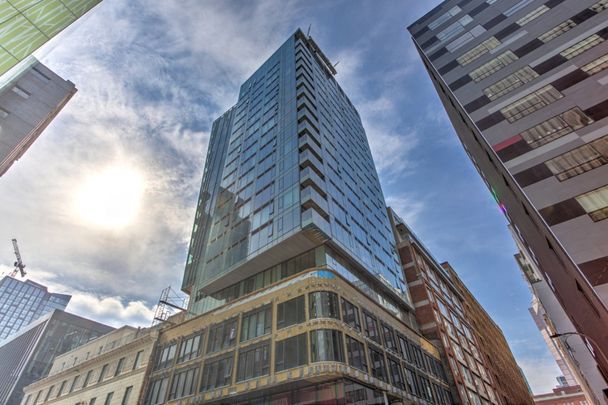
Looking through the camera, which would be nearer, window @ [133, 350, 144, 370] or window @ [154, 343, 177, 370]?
window @ [154, 343, 177, 370]

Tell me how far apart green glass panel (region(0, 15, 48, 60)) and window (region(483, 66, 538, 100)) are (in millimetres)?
34998

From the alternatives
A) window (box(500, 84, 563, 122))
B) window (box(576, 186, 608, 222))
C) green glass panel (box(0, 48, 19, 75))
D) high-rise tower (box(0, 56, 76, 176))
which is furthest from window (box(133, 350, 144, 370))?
window (box(500, 84, 563, 122))

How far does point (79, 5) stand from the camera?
2350 cm

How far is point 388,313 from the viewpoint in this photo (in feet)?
109

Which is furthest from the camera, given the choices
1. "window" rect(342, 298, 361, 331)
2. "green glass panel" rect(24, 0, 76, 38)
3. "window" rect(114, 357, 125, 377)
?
"window" rect(114, 357, 125, 377)

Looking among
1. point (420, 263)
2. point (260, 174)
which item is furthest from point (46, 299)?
point (420, 263)

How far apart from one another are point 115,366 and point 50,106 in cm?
Answer: 5783

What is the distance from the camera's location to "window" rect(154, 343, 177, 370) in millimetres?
32406

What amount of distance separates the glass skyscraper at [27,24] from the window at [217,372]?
1060 inches

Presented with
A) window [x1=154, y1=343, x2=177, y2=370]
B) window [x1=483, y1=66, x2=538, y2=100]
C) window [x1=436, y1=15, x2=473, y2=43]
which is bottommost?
window [x1=154, y1=343, x2=177, y2=370]

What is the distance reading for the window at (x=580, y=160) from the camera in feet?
58.1

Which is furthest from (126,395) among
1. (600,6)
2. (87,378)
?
(600,6)

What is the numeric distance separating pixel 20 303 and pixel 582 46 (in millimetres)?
235324

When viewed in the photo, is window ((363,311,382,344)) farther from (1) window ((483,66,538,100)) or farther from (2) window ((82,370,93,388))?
(2) window ((82,370,93,388))
